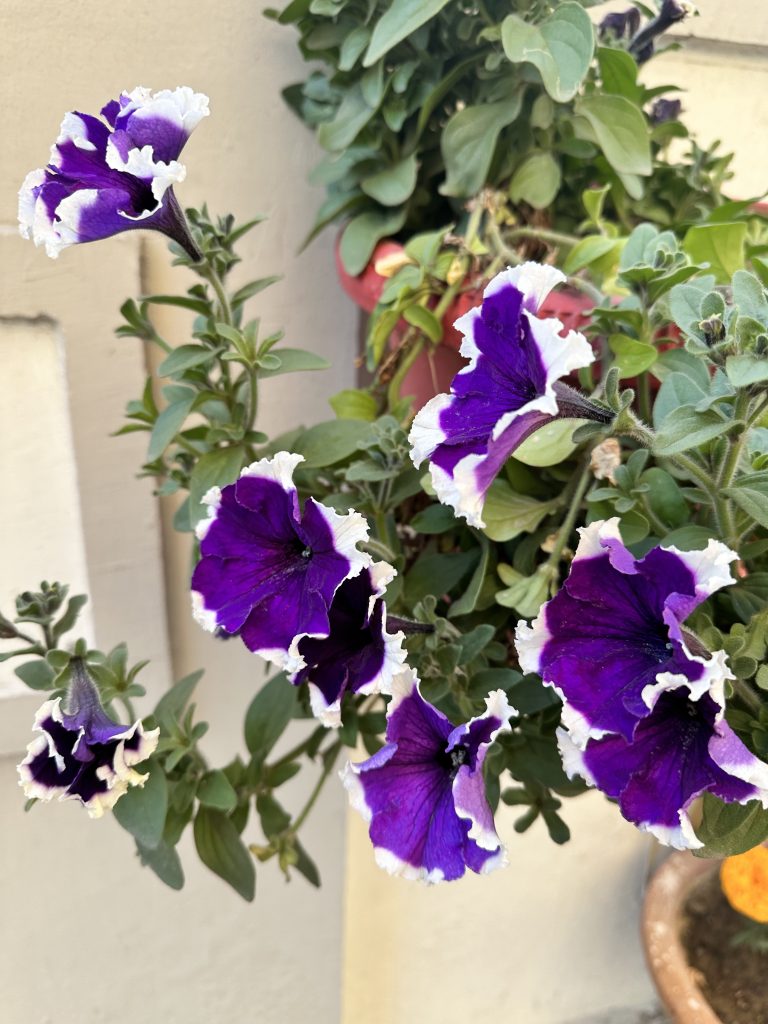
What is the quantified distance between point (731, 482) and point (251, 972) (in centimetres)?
88

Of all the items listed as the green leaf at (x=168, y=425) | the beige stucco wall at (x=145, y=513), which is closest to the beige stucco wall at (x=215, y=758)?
the beige stucco wall at (x=145, y=513)

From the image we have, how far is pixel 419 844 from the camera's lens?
38cm

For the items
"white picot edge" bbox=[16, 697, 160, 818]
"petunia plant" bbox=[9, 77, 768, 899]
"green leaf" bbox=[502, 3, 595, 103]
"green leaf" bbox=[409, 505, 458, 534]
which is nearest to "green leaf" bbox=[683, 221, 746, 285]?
"petunia plant" bbox=[9, 77, 768, 899]

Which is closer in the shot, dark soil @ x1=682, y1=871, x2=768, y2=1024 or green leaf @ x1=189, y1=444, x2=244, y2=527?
green leaf @ x1=189, y1=444, x2=244, y2=527

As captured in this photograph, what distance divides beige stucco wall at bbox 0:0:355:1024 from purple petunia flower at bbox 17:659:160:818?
A: 330 millimetres

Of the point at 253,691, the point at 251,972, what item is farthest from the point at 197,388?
the point at 251,972

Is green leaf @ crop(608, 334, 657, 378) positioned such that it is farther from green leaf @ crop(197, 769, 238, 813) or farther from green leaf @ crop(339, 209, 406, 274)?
green leaf @ crop(197, 769, 238, 813)

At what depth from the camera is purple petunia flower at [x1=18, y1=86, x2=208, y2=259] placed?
0.40 metres

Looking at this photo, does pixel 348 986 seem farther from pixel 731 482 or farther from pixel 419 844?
pixel 731 482

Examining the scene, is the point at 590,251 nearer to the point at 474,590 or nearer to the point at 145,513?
the point at 474,590

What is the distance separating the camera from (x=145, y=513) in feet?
2.47

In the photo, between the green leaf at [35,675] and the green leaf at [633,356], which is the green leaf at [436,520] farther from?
the green leaf at [35,675]

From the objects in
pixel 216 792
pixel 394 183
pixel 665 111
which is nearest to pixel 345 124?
pixel 394 183

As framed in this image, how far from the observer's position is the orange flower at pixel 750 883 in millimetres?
861
